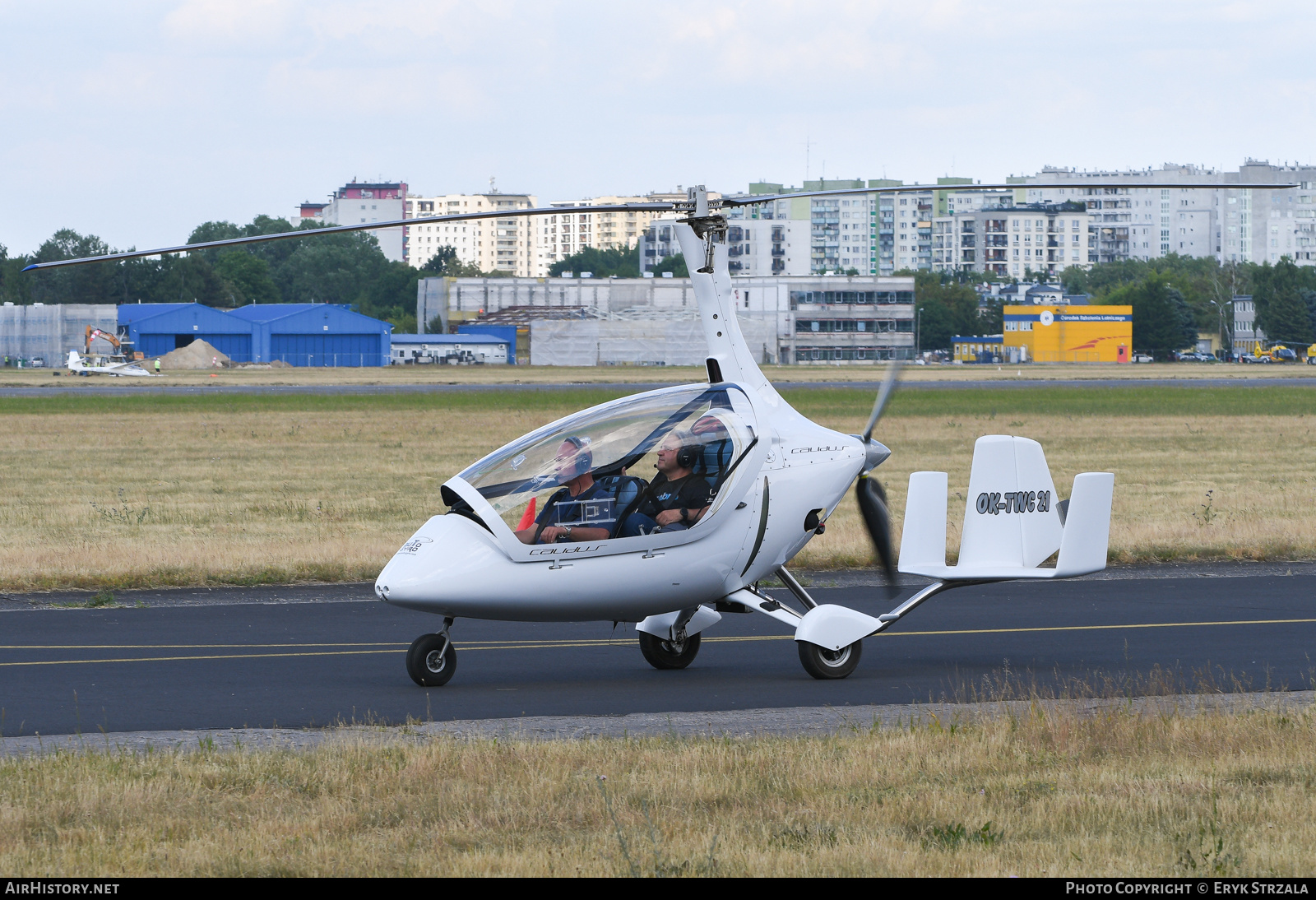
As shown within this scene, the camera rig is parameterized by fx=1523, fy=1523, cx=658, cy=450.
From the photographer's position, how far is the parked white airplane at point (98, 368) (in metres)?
98.8

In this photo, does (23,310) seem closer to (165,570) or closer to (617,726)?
(165,570)

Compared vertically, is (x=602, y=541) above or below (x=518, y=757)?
above

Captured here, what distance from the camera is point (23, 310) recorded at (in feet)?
434

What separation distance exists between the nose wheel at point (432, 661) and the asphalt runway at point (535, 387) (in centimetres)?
5397

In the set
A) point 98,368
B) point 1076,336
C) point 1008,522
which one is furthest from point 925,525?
point 1076,336

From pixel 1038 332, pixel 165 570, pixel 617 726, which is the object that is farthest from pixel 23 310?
pixel 617 726

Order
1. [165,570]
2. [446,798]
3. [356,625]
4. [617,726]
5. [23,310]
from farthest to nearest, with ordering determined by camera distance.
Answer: [23,310]
[165,570]
[356,625]
[617,726]
[446,798]

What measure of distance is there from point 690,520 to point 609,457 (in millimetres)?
733

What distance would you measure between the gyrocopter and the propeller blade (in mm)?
14

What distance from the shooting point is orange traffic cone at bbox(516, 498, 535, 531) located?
10.5m

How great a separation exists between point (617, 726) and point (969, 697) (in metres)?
2.53

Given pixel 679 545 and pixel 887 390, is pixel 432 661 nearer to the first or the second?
pixel 679 545

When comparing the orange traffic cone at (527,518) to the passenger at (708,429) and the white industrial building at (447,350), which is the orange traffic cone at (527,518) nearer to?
the passenger at (708,429)

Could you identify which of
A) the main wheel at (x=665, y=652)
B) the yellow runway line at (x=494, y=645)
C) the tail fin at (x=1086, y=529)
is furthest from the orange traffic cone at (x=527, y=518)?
the tail fin at (x=1086, y=529)
